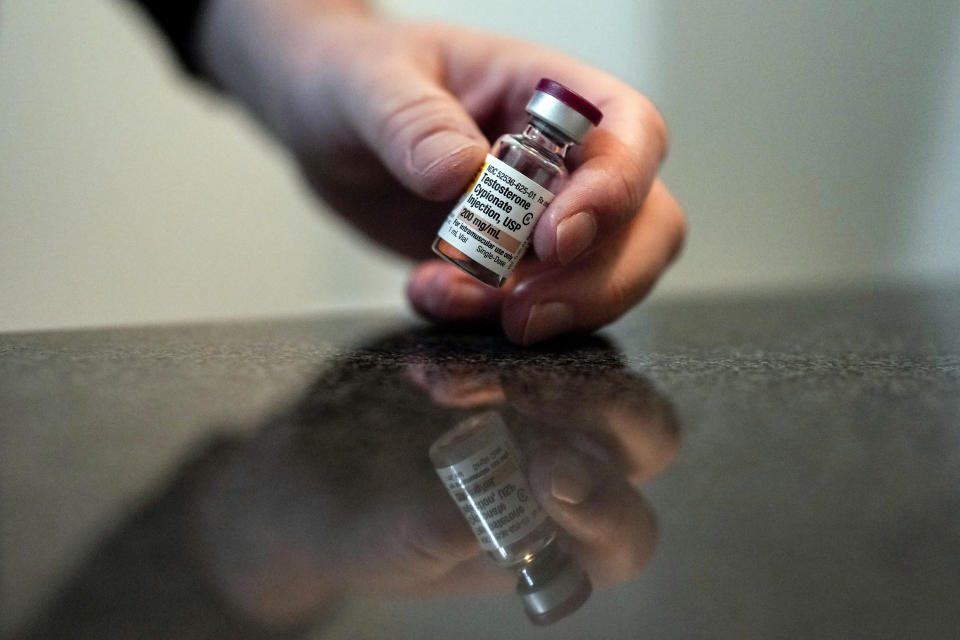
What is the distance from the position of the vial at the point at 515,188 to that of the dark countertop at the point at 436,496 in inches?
3.3

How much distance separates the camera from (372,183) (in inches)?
38.5

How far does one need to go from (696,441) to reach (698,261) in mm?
1720

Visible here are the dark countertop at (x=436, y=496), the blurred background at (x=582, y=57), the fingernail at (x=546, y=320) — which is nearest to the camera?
the dark countertop at (x=436, y=496)

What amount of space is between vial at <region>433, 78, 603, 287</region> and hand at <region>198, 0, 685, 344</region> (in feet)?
0.06

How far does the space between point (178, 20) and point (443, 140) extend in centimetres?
75

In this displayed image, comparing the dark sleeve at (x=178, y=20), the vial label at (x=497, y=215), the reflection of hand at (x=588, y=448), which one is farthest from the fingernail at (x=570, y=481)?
the dark sleeve at (x=178, y=20)

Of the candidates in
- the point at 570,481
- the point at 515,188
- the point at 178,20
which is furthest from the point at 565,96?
the point at 178,20

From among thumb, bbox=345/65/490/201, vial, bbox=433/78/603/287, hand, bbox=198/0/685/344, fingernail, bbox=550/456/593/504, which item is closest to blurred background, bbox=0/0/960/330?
hand, bbox=198/0/685/344

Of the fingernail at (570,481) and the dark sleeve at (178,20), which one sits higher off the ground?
the fingernail at (570,481)

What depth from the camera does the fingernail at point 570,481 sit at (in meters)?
0.29

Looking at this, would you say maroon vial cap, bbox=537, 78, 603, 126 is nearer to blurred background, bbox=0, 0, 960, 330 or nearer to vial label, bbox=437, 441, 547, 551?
vial label, bbox=437, 441, 547, 551

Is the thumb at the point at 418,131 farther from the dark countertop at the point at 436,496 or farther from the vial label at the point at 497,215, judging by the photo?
the dark countertop at the point at 436,496

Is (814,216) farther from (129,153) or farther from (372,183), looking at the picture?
(129,153)

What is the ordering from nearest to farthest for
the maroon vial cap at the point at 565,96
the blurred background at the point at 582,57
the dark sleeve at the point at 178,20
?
1. the maroon vial cap at the point at 565,96
2. the dark sleeve at the point at 178,20
3. the blurred background at the point at 582,57
